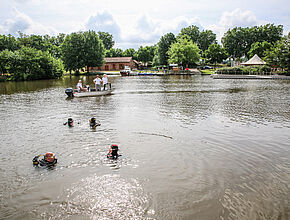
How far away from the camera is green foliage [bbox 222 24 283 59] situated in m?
100

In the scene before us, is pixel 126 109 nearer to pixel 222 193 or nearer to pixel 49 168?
pixel 49 168

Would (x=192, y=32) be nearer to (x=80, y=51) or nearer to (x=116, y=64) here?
(x=116, y=64)

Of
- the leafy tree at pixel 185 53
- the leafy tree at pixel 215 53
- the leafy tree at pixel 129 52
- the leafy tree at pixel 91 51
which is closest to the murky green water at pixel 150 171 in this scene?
the leafy tree at pixel 91 51

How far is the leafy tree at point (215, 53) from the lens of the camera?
100 m

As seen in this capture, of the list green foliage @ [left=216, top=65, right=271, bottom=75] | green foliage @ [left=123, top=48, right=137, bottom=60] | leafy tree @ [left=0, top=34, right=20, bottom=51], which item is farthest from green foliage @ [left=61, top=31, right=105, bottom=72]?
green foliage @ [left=123, top=48, right=137, bottom=60]

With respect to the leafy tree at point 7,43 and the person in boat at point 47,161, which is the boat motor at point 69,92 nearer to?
Answer: the person in boat at point 47,161

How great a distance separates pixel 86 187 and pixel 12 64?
60561 mm

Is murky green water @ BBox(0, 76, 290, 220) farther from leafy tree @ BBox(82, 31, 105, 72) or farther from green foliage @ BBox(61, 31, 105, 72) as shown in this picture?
leafy tree @ BBox(82, 31, 105, 72)

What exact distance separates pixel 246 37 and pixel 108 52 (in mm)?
73226

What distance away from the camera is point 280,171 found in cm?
773

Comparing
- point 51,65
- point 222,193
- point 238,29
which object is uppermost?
point 238,29

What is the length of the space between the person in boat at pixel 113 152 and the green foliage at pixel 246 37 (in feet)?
370

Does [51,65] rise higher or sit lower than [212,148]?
higher

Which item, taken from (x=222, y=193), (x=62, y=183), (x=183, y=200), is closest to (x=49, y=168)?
(x=62, y=183)
